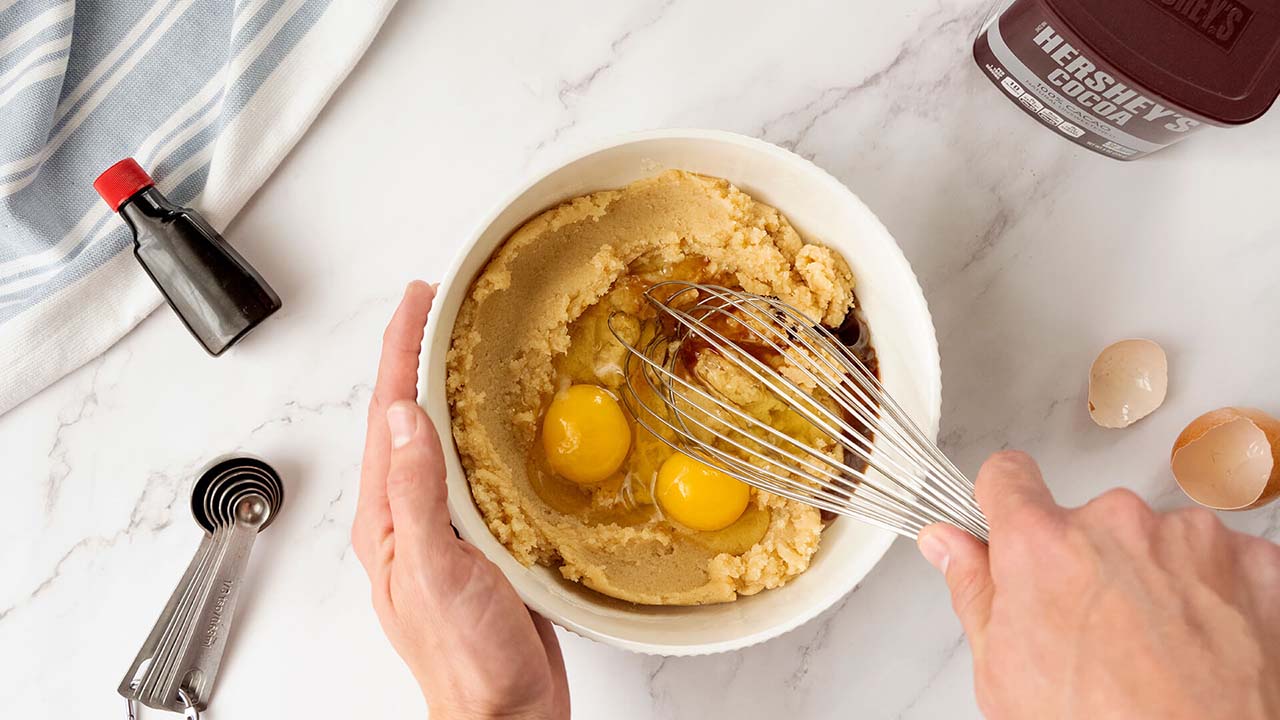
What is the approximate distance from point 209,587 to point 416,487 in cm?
61

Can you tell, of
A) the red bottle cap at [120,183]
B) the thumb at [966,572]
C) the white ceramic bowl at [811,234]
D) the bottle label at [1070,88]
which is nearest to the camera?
the thumb at [966,572]

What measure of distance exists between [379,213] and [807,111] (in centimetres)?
77

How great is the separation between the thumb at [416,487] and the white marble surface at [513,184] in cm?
43

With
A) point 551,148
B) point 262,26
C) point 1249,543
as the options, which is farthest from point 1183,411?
point 262,26

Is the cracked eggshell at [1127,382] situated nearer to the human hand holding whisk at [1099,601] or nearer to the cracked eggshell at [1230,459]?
the cracked eggshell at [1230,459]

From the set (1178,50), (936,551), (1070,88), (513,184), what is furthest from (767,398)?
(1178,50)

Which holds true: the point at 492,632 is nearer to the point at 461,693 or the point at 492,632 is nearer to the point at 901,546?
the point at 461,693

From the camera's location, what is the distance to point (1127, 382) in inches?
57.4

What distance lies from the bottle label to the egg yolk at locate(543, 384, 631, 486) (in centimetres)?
86

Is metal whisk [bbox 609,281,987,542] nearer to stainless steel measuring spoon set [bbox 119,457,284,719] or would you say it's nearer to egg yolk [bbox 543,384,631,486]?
egg yolk [bbox 543,384,631,486]

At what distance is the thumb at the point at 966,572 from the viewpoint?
93 cm

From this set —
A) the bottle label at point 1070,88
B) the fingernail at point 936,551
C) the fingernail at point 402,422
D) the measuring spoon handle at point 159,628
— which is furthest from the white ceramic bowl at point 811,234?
the measuring spoon handle at point 159,628

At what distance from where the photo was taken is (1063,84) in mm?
1359

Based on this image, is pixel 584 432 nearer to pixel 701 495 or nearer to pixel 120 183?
pixel 701 495
